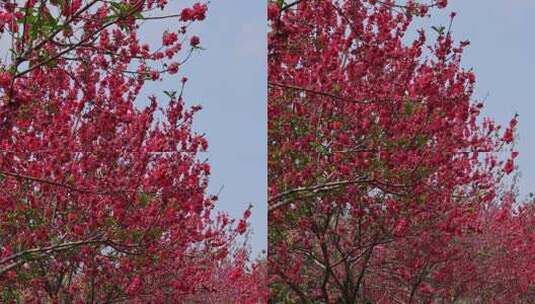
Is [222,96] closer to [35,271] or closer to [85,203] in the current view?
[85,203]

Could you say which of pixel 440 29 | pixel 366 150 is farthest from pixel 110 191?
pixel 440 29

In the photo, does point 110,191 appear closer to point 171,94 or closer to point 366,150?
point 171,94

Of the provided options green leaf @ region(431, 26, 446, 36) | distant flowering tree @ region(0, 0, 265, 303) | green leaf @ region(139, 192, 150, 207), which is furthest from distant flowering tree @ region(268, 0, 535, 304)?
green leaf @ region(139, 192, 150, 207)

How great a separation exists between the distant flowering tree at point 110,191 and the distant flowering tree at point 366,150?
0.31m

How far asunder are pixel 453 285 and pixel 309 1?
1605 mm

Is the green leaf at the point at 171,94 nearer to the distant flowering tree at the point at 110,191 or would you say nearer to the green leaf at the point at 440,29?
the distant flowering tree at the point at 110,191

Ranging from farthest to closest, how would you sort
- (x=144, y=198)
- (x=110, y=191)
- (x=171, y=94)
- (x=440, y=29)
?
(x=440, y=29)
(x=171, y=94)
(x=144, y=198)
(x=110, y=191)

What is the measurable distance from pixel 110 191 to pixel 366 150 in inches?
43.1

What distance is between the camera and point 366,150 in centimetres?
300

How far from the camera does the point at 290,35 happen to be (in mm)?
3105

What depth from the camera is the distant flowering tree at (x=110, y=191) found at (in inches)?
102

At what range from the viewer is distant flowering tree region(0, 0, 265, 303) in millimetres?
2598

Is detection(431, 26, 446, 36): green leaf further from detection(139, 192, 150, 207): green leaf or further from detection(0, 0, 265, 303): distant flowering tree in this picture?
detection(139, 192, 150, 207): green leaf

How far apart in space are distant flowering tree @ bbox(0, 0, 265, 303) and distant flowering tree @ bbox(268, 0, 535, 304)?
310 millimetres
